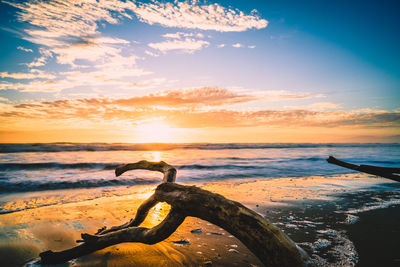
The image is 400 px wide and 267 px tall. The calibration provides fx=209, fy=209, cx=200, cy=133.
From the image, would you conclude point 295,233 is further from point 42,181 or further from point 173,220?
point 42,181

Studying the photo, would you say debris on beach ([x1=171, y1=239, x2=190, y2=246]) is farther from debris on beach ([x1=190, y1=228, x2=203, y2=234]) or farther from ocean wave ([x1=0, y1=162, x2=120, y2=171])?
ocean wave ([x1=0, y1=162, x2=120, y2=171])

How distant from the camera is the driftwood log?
1.75 metres

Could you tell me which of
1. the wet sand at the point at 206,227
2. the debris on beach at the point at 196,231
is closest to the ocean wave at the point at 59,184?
the wet sand at the point at 206,227

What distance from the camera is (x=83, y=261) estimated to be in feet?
9.14

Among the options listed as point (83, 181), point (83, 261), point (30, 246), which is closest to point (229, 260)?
point (83, 261)

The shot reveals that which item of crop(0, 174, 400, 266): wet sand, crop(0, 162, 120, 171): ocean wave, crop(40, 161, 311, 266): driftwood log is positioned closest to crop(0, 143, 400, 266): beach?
crop(0, 174, 400, 266): wet sand

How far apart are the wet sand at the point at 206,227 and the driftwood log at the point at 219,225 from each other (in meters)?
→ 0.44

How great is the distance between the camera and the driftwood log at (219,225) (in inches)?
68.9

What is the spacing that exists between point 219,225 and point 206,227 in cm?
242

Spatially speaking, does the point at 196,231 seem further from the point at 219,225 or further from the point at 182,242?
the point at 219,225

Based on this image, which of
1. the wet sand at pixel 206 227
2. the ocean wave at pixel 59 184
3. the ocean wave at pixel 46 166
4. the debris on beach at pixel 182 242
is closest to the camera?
the wet sand at pixel 206 227

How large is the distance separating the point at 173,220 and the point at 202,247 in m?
1.41

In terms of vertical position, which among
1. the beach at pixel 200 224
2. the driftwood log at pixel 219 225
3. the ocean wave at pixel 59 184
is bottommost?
the ocean wave at pixel 59 184

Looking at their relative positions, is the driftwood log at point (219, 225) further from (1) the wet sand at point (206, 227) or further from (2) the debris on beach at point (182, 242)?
(2) the debris on beach at point (182, 242)
